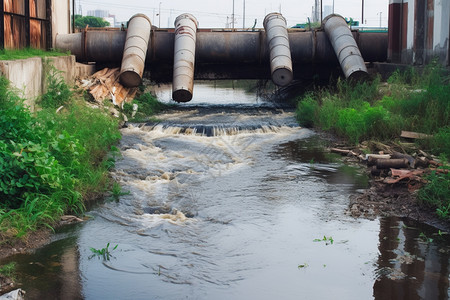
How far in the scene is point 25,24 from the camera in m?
14.9

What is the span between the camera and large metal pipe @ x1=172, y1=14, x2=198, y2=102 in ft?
51.4

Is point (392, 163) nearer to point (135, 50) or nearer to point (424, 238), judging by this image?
point (424, 238)

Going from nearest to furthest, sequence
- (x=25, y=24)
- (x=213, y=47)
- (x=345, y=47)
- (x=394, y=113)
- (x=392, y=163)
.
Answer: (x=392, y=163) → (x=394, y=113) → (x=25, y=24) → (x=345, y=47) → (x=213, y=47)

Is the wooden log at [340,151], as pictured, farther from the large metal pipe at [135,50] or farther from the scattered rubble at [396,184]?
the large metal pipe at [135,50]

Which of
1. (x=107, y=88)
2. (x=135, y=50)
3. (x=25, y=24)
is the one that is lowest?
(x=107, y=88)

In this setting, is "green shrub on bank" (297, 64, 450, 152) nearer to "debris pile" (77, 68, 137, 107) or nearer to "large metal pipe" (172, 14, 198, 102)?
"large metal pipe" (172, 14, 198, 102)

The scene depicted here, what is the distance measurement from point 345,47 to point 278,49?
190cm

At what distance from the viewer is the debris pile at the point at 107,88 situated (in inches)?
590

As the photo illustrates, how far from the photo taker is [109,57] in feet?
60.3

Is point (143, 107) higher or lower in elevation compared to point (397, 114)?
lower

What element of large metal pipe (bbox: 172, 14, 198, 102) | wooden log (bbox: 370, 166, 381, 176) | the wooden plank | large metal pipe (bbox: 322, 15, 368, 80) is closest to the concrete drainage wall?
large metal pipe (bbox: 172, 14, 198, 102)

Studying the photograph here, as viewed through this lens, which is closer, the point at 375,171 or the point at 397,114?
the point at 375,171

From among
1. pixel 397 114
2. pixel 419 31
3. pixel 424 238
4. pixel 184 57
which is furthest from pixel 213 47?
pixel 424 238

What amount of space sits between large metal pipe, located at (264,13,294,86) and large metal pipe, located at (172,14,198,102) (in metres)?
2.11
